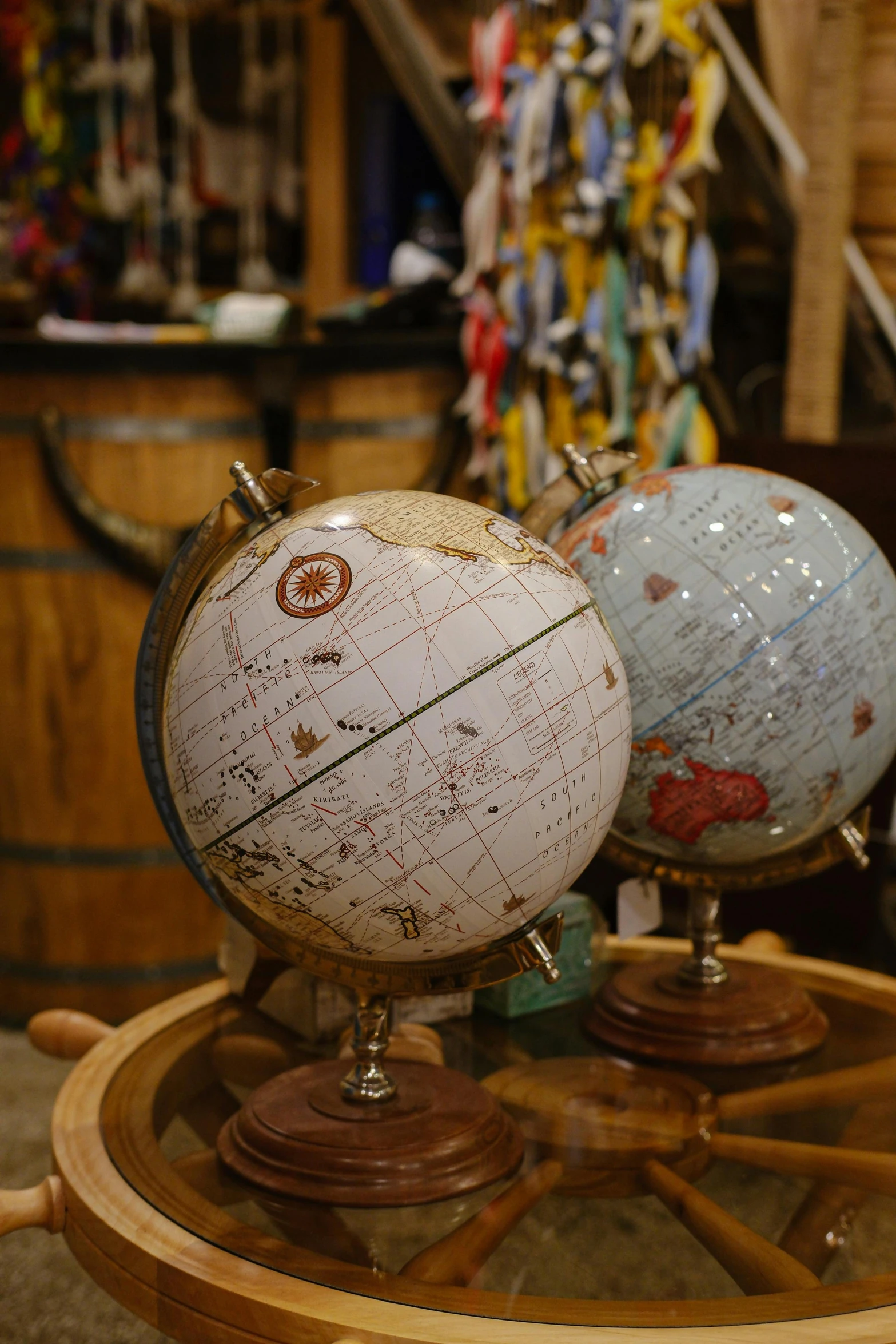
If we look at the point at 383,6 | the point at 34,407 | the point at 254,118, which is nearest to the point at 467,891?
the point at 34,407

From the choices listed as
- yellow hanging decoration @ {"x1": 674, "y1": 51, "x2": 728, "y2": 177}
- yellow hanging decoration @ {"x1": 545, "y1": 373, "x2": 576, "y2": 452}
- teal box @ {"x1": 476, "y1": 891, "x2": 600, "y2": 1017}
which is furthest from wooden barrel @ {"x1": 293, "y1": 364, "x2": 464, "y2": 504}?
teal box @ {"x1": 476, "y1": 891, "x2": 600, "y2": 1017}

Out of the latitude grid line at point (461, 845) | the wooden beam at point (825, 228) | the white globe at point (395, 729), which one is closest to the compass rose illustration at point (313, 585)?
the white globe at point (395, 729)

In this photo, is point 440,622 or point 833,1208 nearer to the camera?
point 440,622

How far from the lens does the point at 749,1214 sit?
3.40ft

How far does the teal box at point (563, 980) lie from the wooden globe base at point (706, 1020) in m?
0.04

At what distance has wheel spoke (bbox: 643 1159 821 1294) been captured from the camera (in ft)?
3.14

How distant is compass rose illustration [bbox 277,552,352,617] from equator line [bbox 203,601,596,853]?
9 centimetres

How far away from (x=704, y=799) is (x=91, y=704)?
1.80m

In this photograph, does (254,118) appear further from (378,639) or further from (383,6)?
(378,639)

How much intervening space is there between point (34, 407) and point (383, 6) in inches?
48.3

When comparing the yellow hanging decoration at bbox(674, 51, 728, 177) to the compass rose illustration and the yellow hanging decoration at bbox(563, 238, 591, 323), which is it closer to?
the yellow hanging decoration at bbox(563, 238, 591, 323)

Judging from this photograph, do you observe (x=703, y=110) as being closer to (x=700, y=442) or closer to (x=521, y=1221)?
(x=700, y=442)

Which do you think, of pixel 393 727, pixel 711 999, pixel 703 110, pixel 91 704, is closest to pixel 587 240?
pixel 703 110

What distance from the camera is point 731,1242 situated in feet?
3.30
